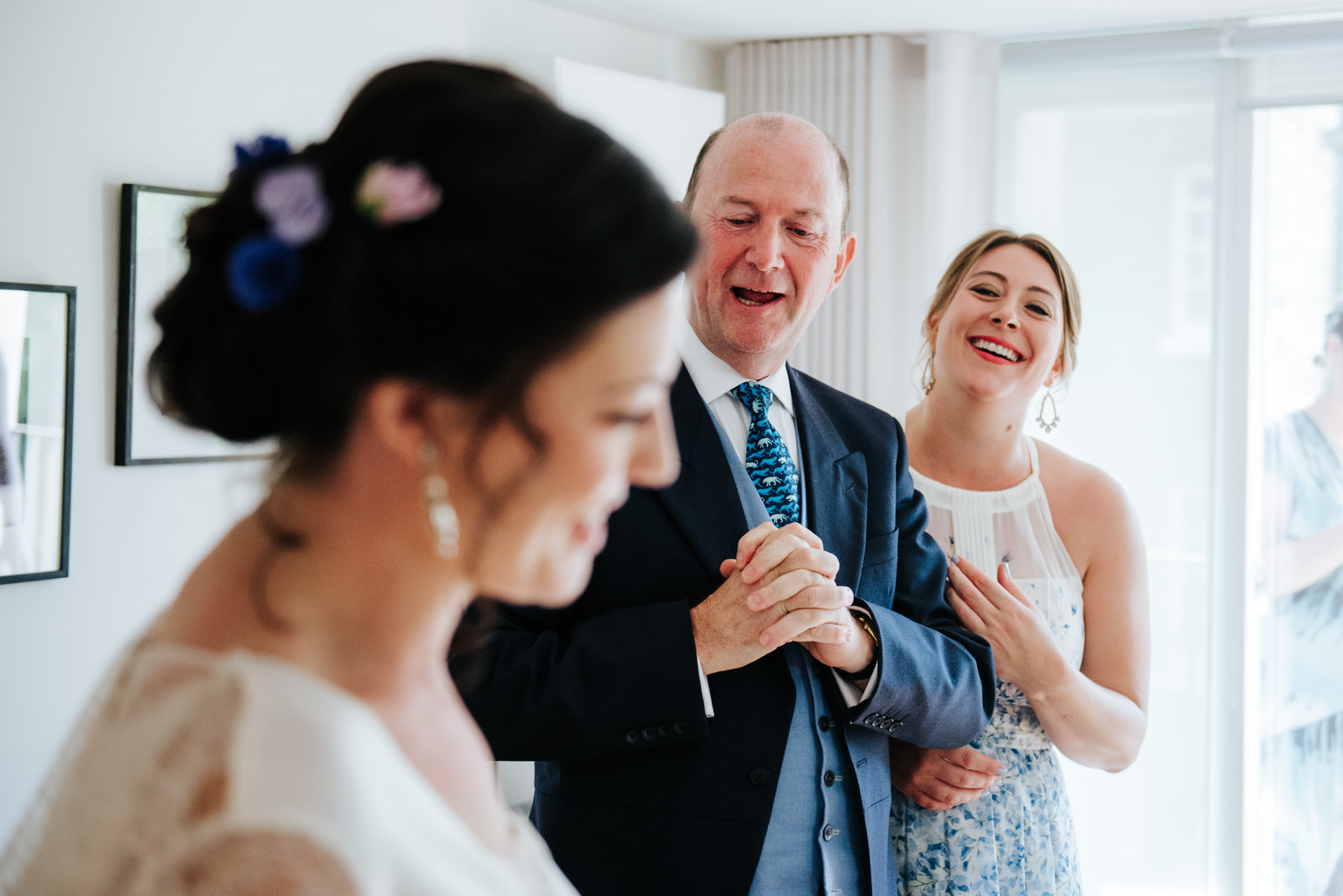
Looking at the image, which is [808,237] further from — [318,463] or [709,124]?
[709,124]

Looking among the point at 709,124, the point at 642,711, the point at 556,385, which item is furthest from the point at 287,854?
the point at 709,124

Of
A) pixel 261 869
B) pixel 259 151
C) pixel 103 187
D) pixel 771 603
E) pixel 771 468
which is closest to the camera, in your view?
pixel 261 869

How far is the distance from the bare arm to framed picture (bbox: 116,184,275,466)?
187 cm

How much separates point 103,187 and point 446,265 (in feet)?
8.64

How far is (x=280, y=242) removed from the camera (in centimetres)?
60

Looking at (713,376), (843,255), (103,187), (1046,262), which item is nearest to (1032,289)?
(1046,262)

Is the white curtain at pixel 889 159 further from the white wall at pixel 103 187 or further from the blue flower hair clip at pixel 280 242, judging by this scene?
the blue flower hair clip at pixel 280 242

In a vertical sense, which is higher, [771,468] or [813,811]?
[771,468]

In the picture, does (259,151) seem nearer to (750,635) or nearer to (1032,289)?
(750,635)

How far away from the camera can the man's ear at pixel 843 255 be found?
1873 millimetres

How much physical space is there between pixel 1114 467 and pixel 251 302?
4604 millimetres

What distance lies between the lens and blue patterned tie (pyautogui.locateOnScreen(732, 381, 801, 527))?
→ 1665 mm

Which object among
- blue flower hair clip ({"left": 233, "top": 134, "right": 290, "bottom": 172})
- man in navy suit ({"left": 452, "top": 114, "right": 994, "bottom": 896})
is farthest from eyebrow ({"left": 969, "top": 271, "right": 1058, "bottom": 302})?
blue flower hair clip ({"left": 233, "top": 134, "right": 290, "bottom": 172})

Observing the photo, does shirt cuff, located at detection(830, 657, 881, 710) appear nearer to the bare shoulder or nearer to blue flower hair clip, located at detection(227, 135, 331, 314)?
the bare shoulder
